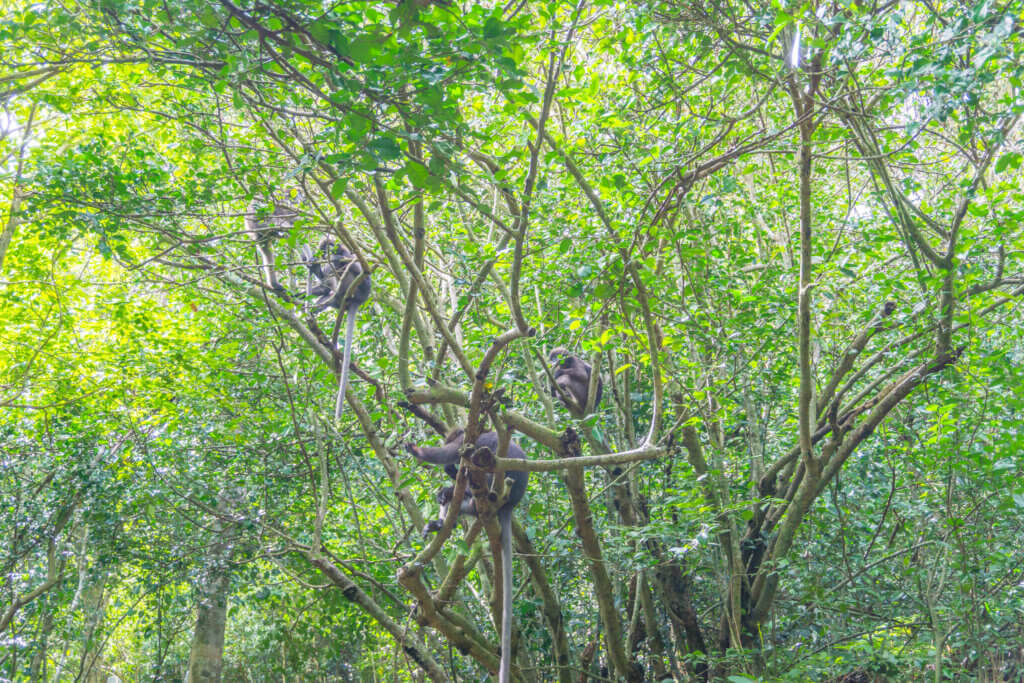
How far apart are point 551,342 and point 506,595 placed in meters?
1.78

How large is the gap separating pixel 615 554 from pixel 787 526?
1.19 m

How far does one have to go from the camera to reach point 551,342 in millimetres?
5117

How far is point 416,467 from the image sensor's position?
215 inches

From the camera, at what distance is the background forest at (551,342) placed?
3.51m

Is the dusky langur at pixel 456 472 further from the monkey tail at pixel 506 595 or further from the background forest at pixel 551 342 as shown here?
the background forest at pixel 551 342

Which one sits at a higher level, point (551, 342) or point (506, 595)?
point (551, 342)

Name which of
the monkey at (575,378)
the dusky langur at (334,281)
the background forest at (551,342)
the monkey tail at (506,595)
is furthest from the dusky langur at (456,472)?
the monkey at (575,378)

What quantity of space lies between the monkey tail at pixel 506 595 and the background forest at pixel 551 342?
0.21m

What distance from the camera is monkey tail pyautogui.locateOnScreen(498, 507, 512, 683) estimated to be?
149 inches

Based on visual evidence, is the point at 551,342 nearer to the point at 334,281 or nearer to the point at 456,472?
the point at 456,472

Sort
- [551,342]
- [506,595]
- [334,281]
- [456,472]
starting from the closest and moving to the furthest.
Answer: [506,595] < [456,472] < [551,342] < [334,281]

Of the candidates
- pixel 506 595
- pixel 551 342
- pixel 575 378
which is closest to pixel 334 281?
pixel 551 342

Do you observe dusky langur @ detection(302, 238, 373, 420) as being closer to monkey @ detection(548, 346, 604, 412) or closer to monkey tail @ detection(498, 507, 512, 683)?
monkey tail @ detection(498, 507, 512, 683)

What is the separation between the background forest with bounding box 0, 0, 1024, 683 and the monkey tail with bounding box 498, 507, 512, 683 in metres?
0.21
